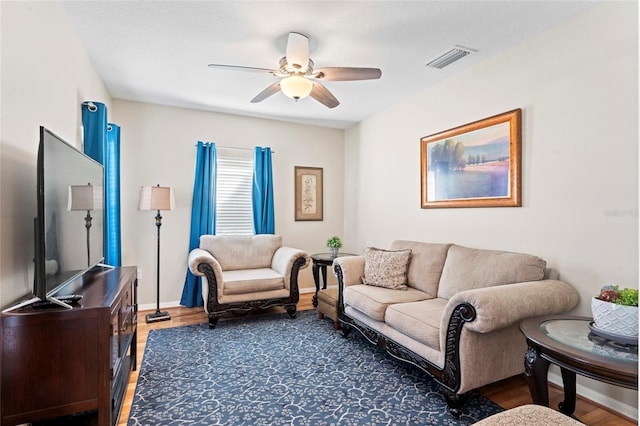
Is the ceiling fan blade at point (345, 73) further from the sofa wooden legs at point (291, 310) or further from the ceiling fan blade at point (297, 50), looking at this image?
the sofa wooden legs at point (291, 310)

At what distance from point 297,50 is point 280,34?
196 mm

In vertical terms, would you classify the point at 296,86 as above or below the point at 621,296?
above

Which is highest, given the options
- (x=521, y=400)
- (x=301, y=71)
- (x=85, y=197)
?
(x=301, y=71)

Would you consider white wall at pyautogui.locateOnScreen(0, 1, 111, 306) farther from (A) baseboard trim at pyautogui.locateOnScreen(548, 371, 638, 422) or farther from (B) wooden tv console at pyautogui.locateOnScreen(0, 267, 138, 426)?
(A) baseboard trim at pyautogui.locateOnScreen(548, 371, 638, 422)

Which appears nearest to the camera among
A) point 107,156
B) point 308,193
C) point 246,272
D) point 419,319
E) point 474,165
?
point 419,319

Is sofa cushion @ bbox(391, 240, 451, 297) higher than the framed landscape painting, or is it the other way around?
the framed landscape painting

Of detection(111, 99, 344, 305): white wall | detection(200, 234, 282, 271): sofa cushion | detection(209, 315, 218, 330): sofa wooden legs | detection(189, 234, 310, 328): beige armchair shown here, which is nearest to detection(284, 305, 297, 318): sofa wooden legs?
detection(189, 234, 310, 328): beige armchair

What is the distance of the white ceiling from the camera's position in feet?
7.38

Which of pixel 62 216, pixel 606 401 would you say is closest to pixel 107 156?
pixel 62 216

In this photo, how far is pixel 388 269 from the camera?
317cm

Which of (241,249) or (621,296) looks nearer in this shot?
(621,296)

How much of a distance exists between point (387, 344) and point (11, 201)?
2518mm

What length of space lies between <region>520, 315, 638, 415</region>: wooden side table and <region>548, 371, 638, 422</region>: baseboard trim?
326 millimetres

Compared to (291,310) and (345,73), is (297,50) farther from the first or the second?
(291,310)
